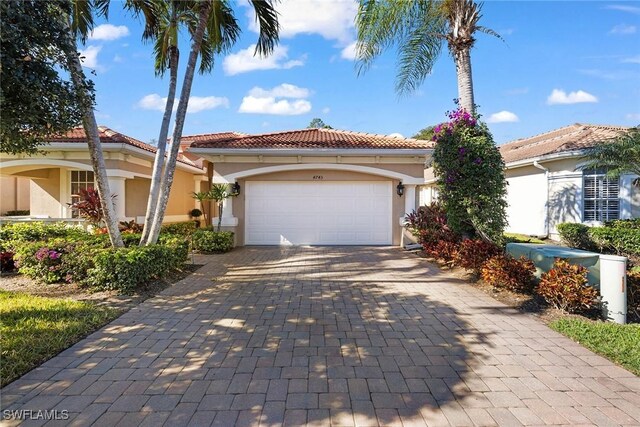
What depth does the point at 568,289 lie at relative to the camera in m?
5.54

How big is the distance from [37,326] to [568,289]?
790 centimetres

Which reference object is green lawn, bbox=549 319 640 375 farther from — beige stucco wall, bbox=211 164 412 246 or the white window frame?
the white window frame

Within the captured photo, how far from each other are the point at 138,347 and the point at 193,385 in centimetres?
135

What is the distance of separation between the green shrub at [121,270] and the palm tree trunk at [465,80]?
865 centimetres

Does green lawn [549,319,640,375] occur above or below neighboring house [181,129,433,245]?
below

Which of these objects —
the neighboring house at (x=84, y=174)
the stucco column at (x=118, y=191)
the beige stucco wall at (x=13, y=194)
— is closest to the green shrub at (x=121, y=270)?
the neighboring house at (x=84, y=174)

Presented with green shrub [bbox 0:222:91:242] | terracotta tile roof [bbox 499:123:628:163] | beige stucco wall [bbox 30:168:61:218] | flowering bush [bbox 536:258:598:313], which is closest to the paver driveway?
flowering bush [bbox 536:258:598:313]

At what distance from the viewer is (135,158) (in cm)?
1309

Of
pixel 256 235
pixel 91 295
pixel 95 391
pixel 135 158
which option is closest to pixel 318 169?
pixel 256 235

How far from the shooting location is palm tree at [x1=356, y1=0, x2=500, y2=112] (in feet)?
29.8

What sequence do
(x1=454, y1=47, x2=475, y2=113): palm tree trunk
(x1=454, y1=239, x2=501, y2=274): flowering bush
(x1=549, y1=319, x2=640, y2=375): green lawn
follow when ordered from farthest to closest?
(x1=454, y1=47, x2=475, y2=113): palm tree trunk → (x1=454, y1=239, x2=501, y2=274): flowering bush → (x1=549, y1=319, x2=640, y2=375): green lawn

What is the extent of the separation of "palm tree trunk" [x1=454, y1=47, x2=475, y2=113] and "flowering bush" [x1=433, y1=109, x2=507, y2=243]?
668 millimetres

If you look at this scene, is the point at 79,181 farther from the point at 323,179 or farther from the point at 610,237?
the point at 610,237

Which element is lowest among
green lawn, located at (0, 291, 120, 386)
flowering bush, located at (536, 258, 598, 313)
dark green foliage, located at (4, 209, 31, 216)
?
green lawn, located at (0, 291, 120, 386)
